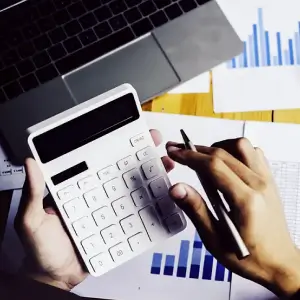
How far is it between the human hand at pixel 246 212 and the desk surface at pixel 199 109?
0.10m

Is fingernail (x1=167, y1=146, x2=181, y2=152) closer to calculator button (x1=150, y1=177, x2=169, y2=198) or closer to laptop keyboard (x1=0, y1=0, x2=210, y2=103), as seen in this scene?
calculator button (x1=150, y1=177, x2=169, y2=198)

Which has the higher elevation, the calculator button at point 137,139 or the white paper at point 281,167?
the calculator button at point 137,139

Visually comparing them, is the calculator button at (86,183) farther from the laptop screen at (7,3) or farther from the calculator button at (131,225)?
the laptop screen at (7,3)

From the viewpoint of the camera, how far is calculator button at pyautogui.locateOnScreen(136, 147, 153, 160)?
0.55m

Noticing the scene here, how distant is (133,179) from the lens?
0.55m

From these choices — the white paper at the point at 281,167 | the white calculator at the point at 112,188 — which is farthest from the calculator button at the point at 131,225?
the white paper at the point at 281,167

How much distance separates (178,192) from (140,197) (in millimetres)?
59

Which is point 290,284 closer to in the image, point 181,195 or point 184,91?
point 181,195

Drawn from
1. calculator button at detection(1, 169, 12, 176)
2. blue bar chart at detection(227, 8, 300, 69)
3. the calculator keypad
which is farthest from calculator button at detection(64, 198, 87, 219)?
blue bar chart at detection(227, 8, 300, 69)

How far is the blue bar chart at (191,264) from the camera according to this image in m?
0.59

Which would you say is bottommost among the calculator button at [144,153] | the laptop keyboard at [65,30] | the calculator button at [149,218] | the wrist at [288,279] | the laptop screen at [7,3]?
the wrist at [288,279]

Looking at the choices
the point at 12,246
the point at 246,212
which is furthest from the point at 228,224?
the point at 12,246

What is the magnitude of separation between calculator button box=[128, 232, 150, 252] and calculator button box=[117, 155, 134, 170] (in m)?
0.06

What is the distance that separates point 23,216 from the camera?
1.76 ft
